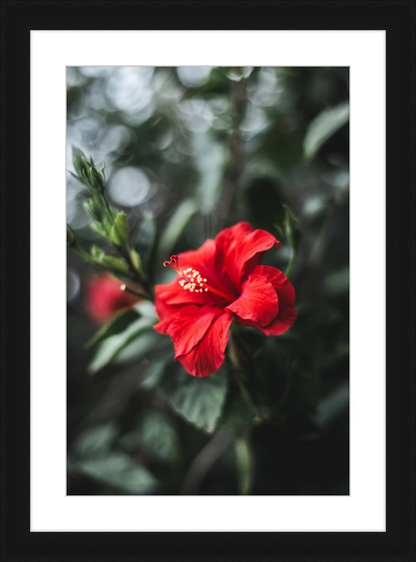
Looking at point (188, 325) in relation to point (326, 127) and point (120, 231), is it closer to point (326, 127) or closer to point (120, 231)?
point (120, 231)

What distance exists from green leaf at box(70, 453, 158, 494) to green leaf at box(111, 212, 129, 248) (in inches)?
30.0

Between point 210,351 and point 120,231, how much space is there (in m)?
0.27

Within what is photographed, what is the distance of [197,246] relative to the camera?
1.25 meters

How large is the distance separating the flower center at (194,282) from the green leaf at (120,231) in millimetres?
104

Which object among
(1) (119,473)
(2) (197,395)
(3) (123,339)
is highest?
(3) (123,339)

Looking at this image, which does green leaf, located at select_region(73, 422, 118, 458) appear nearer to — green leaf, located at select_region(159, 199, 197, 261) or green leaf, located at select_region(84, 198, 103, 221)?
green leaf, located at select_region(159, 199, 197, 261)

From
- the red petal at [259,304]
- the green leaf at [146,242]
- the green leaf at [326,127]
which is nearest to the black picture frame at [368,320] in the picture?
the green leaf at [326,127]

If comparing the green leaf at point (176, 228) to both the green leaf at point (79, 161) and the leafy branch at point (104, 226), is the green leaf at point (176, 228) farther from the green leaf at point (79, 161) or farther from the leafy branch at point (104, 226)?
the green leaf at point (79, 161)

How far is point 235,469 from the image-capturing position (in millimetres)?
1329

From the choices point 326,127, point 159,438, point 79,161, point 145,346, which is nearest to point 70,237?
point 79,161

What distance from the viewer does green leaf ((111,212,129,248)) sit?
29.3 inches

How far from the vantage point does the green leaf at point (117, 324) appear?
0.83 m
